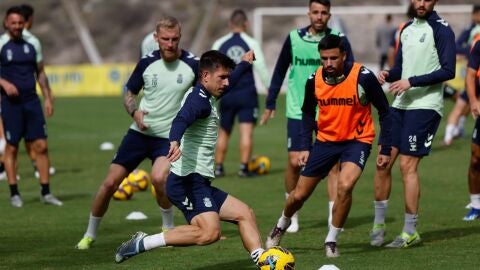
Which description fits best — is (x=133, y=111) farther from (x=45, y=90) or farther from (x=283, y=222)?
(x=45, y=90)

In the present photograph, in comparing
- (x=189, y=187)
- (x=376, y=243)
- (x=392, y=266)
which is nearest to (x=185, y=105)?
(x=189, y=187)

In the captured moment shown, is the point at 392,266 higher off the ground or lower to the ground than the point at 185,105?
lower

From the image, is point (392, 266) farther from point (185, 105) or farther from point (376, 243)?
point (185, 105)

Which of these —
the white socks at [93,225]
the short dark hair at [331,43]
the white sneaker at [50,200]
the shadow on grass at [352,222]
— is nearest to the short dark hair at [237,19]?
the white sneaker at [50,200]

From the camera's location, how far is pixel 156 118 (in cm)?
1101

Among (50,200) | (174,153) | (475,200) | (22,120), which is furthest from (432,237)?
(22,120)

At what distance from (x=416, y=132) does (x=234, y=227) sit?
2762 mm

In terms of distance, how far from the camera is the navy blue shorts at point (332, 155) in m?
10.1

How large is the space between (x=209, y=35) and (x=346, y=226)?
3958cm

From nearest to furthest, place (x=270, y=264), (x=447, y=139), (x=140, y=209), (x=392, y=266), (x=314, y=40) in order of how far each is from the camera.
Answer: (x=270, y=264) → (x=392, y=266) → (x=314, y=40) → (x=140, y=209) → (x=447, y=139)

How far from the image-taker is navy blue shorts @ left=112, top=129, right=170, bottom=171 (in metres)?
10.9

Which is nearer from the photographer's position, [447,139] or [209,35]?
[447,139]

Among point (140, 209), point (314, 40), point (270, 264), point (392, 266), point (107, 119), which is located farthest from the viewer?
point (107, 119)

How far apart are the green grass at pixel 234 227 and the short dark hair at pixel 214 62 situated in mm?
1855
